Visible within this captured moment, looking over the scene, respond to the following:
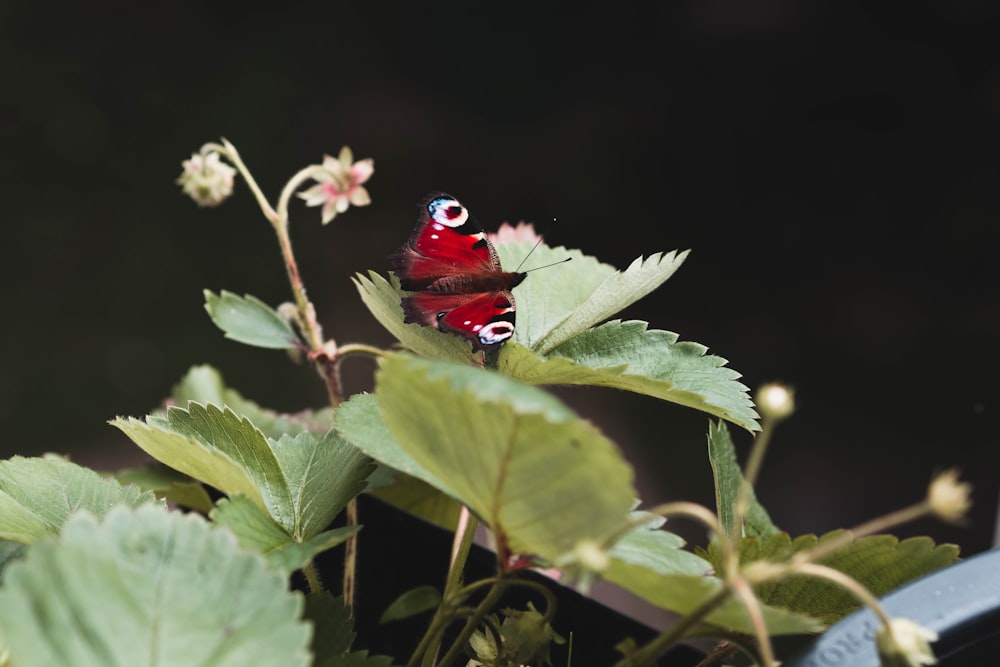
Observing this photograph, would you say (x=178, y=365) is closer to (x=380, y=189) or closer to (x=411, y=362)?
(x=380, y=189)

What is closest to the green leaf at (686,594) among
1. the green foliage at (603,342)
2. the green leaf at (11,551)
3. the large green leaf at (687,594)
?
the large green leaf at (687,594)

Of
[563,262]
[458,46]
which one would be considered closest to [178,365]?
[458,46]

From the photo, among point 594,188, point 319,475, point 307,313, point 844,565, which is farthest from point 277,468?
point 594,188

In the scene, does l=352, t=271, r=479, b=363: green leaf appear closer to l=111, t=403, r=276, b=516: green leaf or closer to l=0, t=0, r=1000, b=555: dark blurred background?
l=111, t=403, r=276, b=516: green leaf

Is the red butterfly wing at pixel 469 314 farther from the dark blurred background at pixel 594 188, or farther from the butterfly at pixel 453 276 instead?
the dark blurred background at pixel 594 188

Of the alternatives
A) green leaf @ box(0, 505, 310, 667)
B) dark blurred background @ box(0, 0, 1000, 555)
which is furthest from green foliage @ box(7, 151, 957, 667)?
dark blurred background @ box(0, 0, 1000, 555)

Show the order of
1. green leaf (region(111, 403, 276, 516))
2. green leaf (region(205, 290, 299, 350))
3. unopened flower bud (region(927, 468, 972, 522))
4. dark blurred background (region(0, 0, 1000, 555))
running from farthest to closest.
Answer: dark blurred background (region(0, 0, 1000, 555)) < green leaf (region(205, 290, 299, 350)) < green leaf (region(111, 403, 276, 516)) < unopened flower bud (region(927, 468, 972, 522))

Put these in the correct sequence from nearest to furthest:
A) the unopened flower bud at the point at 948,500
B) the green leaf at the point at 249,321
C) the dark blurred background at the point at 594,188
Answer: the unopened flower bud at the point at 948,500
the green leaf at the point at 249,321
the dark blurred background at the point at 594,188
